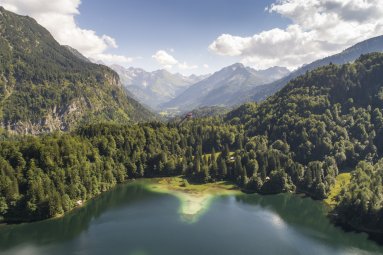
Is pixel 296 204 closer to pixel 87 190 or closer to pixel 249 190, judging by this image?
pixel 249 190

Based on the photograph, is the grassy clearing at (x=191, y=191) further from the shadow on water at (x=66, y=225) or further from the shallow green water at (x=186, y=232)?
the shadow on water at (x=66, y=225)

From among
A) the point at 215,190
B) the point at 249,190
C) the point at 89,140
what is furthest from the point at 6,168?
the point at 249,190

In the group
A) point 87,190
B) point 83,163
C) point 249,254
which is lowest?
point 249,254

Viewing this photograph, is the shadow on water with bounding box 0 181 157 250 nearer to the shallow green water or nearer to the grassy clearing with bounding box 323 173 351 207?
the shallow green water

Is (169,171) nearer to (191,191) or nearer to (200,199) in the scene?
(191,191)

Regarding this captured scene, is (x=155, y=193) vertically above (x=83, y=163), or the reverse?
(x=83, y=163)

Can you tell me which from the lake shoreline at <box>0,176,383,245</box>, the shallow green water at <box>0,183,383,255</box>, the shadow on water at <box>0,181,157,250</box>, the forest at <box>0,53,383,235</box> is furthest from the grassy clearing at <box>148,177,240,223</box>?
the shadow on water at <box>0,181,157,250</box>
